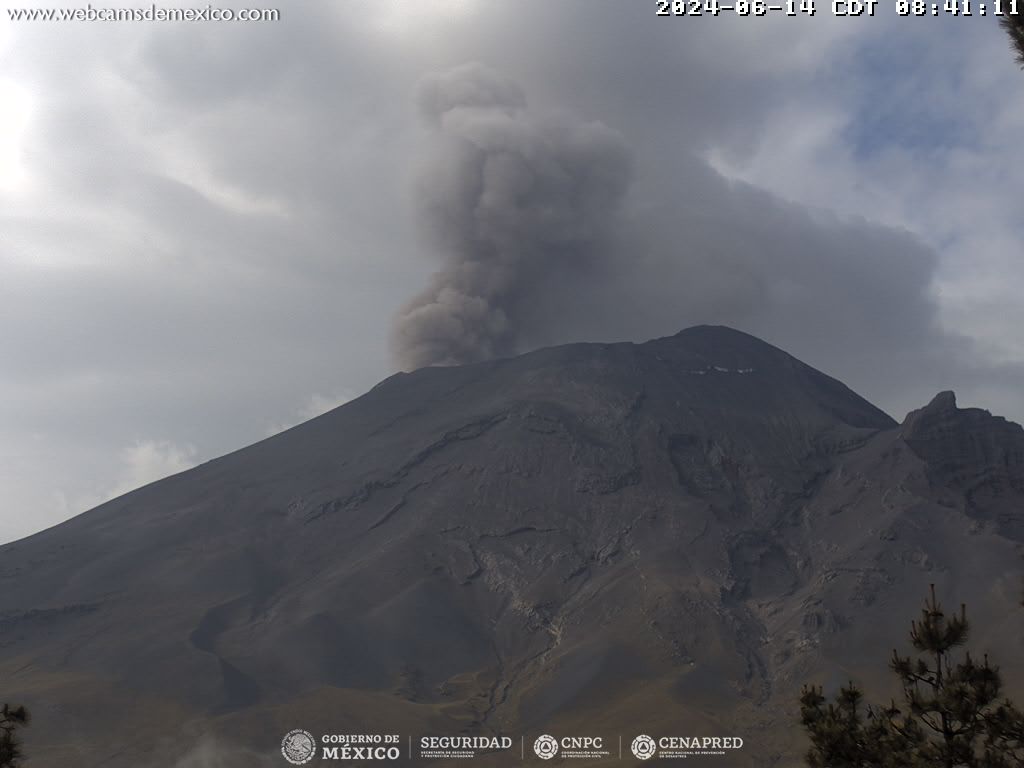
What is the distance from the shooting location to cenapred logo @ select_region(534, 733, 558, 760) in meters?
94.4

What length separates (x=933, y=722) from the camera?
14445 mm

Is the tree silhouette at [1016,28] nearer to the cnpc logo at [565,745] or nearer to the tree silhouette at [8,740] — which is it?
the tree silhouette at [8,740]

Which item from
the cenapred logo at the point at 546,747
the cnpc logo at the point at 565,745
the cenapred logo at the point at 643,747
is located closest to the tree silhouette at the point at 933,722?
the cenapred logo at the point at 643,747

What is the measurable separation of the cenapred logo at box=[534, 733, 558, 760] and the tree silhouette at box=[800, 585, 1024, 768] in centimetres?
8303

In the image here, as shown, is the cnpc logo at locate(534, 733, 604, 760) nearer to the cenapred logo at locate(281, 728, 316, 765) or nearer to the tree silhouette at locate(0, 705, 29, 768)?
the cenapred logo at locate(281, 728, 316, 765)

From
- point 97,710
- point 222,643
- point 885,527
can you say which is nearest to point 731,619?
point 885,527

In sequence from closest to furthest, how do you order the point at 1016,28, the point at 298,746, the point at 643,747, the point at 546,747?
the point at 1016,28 < the point at 643,747 < the point at 298,746 < the point at 546,747

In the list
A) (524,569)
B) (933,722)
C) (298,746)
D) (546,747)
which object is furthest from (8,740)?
(524,569)

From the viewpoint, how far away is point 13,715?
618 inches

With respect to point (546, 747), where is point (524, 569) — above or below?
above

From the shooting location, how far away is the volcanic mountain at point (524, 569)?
10306 centimetres

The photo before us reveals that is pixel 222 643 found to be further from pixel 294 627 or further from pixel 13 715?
pixel 13 715

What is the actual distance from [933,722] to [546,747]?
86065mm

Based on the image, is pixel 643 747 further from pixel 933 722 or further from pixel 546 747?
pixel 933 722
